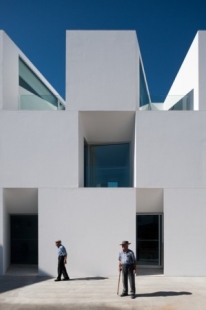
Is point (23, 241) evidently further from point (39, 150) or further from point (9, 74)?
point (9, 74)

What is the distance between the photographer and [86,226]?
386 inches

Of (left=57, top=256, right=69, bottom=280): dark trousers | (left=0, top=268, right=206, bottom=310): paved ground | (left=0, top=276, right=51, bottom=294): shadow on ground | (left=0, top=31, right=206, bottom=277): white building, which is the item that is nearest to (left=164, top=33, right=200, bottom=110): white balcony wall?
(left=0, top=31, right=206, bottom=277): white building

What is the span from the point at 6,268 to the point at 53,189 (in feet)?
11.3

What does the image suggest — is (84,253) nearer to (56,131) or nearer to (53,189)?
(53,189)

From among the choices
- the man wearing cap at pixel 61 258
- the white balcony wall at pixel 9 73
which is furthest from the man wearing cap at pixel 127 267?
the white balcony wall at pixel 9 73

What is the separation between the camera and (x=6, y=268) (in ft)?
34.2

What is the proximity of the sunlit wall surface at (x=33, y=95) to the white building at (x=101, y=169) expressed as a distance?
40 cm

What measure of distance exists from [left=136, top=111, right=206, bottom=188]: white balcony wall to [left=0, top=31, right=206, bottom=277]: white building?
34 mm

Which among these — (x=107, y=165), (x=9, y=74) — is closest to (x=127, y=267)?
(x=107, y=165)

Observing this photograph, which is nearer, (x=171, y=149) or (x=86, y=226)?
(x=86, y=226)

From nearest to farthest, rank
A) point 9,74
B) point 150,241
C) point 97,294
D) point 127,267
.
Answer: point 127,267 < point 97,294 < point 9,74 < point 150,241

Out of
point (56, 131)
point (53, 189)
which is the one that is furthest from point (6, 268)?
point (56, 131)

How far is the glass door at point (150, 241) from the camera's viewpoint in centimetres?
1100

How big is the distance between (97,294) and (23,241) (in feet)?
14.7
